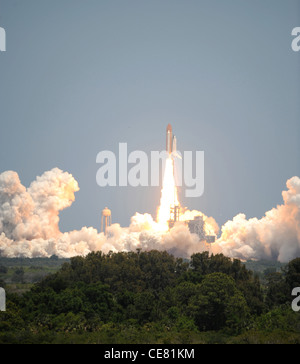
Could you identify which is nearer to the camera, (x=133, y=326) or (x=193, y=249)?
(x=133, y=326)

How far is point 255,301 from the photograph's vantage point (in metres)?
74.6

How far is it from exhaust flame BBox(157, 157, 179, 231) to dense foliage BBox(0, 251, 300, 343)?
52.9 m

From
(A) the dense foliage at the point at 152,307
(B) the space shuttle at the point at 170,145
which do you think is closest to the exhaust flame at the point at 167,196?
A: (B) the space shuttle at the point at 170,145

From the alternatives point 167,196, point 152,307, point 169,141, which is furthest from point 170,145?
point 152,307

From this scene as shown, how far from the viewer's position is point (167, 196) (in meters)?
143

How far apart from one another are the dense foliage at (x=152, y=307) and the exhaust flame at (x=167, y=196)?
174 ft

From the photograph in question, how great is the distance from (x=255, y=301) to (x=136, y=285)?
13835mm

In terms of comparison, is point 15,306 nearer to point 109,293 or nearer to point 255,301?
point 109,293

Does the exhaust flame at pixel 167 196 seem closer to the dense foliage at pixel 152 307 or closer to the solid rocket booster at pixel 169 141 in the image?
the solid rocket booster at pixel 169 141

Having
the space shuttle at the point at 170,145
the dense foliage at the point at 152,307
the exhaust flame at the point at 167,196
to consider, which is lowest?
the dense foliage at the point at 152,307

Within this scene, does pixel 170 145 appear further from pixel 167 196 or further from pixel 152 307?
pixel 152 307

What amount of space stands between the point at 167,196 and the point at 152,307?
72901 mm

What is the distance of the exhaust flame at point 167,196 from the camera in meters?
139
